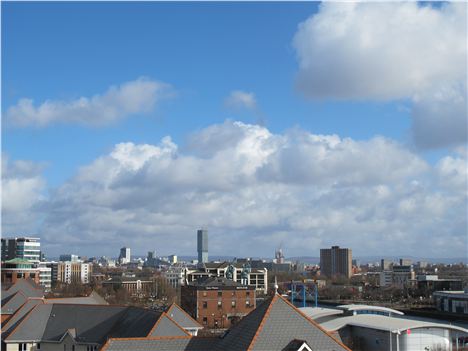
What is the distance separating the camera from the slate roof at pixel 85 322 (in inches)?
1443

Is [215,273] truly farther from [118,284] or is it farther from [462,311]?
[462,311]

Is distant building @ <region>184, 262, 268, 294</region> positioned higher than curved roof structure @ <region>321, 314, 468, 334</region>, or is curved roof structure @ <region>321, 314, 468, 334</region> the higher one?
distant building @ <region>184, 262, 268, 294</region>

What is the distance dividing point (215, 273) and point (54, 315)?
9330cm

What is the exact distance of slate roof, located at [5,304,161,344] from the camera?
3666 cm

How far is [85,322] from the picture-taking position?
41344 mm

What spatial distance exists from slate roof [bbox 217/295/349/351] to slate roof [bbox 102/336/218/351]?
9.55 ft

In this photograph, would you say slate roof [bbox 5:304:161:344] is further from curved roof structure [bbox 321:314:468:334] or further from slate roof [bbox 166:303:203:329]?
curved roof structure [bbox 321:314:468:334]

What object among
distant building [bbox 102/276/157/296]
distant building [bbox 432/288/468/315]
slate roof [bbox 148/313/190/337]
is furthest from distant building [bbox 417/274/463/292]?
slate roof [bbox 148/313/190/337]

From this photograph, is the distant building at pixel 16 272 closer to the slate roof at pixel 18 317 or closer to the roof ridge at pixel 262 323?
the slate roof at pixel 18 317

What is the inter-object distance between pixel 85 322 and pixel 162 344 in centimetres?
1464

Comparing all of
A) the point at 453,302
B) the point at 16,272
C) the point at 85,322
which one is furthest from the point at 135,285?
the point at 85,322

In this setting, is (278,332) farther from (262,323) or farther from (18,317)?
(18,317)

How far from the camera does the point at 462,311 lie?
395 ft

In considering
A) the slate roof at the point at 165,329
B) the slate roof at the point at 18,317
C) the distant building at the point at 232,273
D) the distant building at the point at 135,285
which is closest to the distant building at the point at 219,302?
the distant building at the point at 232,273
